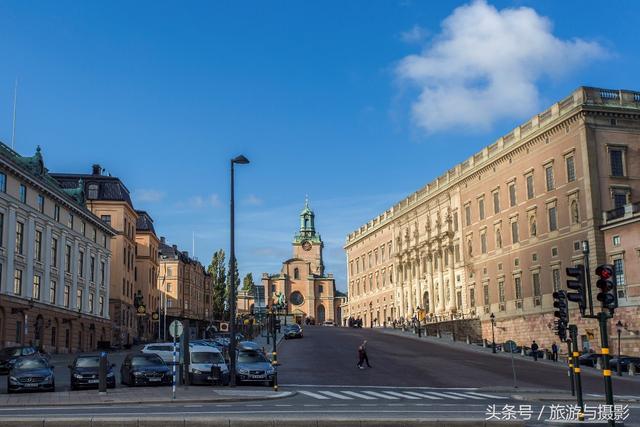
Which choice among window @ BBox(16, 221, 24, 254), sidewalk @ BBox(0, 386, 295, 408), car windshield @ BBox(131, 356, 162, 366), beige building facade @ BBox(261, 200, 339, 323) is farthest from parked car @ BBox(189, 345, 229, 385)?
beige building facade @ BBox(261, 200, 339, 323)

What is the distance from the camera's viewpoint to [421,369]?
1713 inches

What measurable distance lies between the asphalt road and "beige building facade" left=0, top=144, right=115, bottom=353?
61.9 feet

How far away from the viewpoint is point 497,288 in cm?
7600

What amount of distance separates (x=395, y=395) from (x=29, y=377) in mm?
13883

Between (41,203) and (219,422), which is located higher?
(41,203)

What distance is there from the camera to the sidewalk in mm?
24016

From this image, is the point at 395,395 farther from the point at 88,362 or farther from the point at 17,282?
the point at 17,282

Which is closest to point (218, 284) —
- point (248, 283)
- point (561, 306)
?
point (248, 283)

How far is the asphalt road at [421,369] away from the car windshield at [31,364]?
11.1 m

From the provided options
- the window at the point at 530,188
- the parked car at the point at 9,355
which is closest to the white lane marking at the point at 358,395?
the parked car at the point at 9,355

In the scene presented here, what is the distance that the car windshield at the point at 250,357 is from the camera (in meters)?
34.3

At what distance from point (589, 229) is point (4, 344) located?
43836mm

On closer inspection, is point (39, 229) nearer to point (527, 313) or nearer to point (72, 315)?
point (72, 315)

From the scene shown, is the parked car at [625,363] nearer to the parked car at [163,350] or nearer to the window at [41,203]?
the parked car at [163,350]
